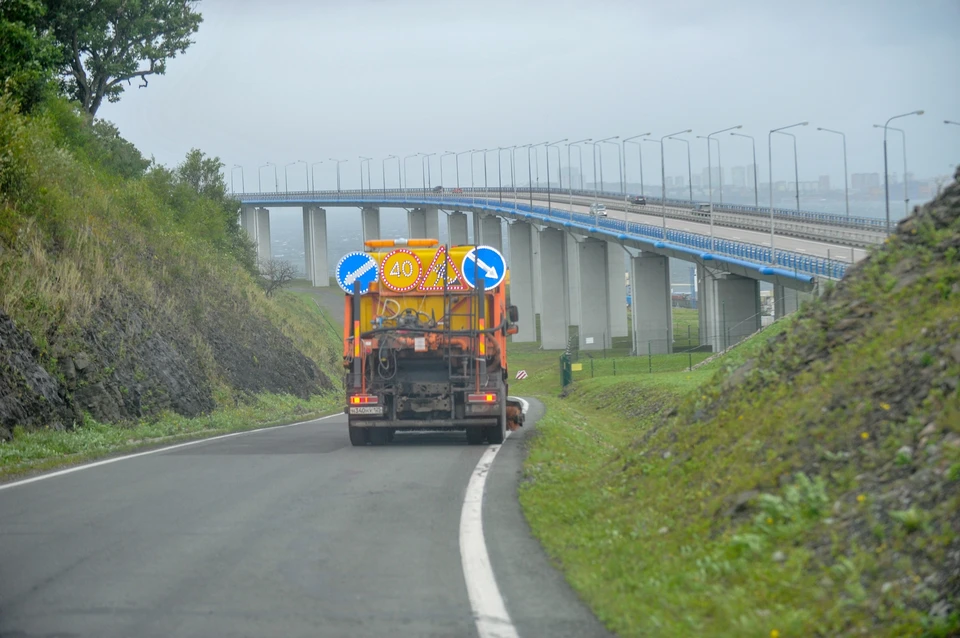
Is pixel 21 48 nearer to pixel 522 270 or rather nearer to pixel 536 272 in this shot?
pixel 522 270

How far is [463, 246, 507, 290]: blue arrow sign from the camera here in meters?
18.0

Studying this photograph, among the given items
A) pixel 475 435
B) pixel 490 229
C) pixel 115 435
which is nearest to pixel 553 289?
pixel 490 229

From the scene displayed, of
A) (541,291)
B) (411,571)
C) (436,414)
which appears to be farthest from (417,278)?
(541,291)

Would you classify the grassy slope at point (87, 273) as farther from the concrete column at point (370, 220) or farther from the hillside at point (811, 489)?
the concrete column at point (370, 220)

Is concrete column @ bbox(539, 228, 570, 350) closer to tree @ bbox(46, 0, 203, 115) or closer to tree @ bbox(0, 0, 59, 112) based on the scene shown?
tree @ bbox(46, 0, 203, 115)

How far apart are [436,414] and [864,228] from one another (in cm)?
6746

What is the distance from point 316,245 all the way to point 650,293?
68.9 metres

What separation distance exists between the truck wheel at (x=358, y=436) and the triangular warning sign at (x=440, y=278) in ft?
8.48

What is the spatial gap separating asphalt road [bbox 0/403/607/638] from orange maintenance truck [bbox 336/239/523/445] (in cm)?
340

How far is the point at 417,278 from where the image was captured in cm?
1805

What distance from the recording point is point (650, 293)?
80812 millimetres

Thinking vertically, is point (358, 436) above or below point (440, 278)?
below

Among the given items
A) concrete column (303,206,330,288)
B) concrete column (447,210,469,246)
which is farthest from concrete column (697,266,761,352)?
concrete column (303,206,330,288)

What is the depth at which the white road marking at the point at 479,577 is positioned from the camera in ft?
20.6
